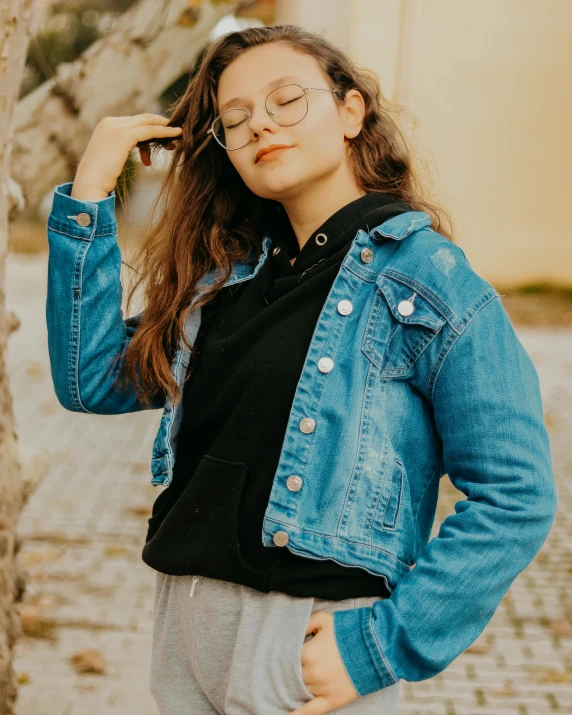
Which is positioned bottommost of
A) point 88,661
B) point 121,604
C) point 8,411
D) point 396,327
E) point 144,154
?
point 121,604

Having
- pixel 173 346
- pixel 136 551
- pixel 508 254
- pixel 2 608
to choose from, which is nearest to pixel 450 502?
pixel 136 551

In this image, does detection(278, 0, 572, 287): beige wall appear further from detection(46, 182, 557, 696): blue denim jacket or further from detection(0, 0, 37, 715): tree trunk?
detection(46, 182, 557, 696): blue denim jacket

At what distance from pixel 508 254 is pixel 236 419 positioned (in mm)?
10242

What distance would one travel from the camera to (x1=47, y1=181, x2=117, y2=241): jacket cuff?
1.70m

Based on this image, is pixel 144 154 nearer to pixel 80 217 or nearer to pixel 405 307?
pixel 80 217

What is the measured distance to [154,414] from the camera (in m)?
7.66

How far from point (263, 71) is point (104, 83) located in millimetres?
2708

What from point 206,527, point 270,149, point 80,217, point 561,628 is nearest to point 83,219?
point 80,217

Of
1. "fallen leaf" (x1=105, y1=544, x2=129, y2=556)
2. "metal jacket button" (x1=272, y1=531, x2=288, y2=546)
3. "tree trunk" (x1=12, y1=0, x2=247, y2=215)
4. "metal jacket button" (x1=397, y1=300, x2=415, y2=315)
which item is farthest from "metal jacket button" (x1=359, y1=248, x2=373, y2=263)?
"fallen leaf" (x1=105, y1=544, x2=129, y2=556)

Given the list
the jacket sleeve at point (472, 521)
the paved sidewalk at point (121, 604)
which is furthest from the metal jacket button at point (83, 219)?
the paved sidewalk at point (121, 604)

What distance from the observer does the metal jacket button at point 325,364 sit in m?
1.50

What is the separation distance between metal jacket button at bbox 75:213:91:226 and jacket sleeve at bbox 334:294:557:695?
2.51 ft

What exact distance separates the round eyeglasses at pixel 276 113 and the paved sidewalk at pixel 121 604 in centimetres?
235

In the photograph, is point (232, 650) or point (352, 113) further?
point (352, 113)
